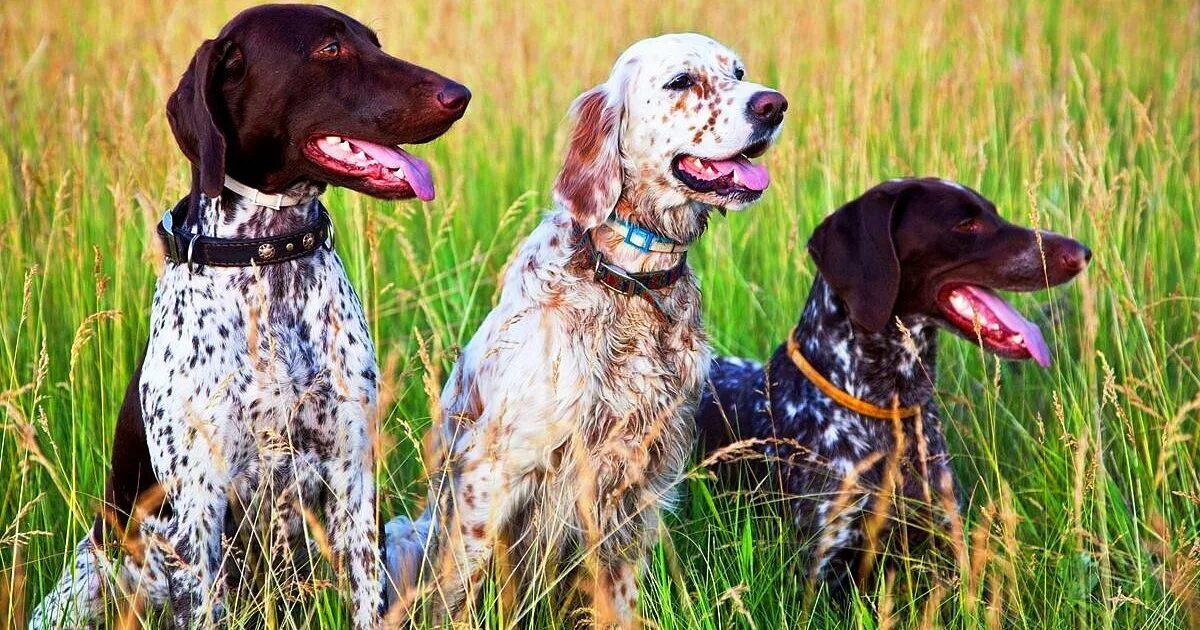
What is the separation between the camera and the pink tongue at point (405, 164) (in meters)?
3.24

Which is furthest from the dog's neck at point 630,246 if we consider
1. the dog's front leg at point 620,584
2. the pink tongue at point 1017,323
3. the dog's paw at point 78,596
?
the dog's paw at point 78,596

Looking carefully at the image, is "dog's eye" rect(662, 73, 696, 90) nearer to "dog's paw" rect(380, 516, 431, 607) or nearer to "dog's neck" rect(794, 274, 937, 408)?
"dog's neck" rect(794, 274, 937, 408)

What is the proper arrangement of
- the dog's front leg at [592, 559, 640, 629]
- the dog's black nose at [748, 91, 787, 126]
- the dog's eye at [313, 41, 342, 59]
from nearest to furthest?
the dog's eye at [313, 41, 342, 59] < the dog's black nose at [748, 91, 787, 126] < the dog's front leg at [592, 559, 640, 629]

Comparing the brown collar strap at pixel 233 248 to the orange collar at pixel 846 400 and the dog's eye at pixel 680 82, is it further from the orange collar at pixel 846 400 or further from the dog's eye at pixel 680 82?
the orange collar at pixel 846 400

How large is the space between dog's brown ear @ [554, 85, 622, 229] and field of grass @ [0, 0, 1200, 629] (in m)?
0.59

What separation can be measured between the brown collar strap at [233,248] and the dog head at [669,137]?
0.78 meters

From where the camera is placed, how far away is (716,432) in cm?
440

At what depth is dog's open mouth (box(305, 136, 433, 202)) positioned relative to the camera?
3248 mm

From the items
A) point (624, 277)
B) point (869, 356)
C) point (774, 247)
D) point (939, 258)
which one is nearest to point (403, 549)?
point (624, 277)

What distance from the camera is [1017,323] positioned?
396cm

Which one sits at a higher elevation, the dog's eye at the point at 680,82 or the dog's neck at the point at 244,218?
the dog's eye at the point at 680,82

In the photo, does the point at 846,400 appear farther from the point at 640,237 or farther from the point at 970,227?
the point at 640,237

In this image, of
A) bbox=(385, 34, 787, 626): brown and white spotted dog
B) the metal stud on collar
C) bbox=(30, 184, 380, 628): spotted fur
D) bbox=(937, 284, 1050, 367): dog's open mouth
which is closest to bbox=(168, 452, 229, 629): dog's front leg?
bbox=(30, 184, 380, 628): spotted fur

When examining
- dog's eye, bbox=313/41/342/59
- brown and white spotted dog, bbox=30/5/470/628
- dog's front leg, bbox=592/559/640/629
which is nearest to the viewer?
brown and white spotted dog, bbox=30/5/470/628
